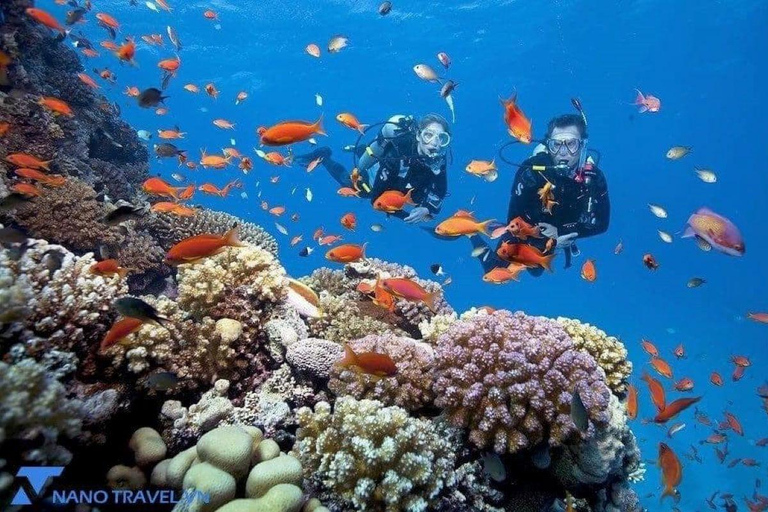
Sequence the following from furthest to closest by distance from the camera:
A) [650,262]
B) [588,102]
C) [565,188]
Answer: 1. [588,102]
2. [565,188]
3. [650,262]

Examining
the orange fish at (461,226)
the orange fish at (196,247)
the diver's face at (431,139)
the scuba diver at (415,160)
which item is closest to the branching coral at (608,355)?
the orange fish at (461,226)

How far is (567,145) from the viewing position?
9.91m

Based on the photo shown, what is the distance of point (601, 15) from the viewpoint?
119 ft

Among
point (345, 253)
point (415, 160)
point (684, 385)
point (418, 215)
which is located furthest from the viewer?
point (415, 160)

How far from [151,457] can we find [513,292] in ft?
281

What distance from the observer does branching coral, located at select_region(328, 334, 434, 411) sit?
13.6ft

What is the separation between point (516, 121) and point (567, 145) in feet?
18.2

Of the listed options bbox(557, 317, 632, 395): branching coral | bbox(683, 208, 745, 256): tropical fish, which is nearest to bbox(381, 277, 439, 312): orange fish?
bbox(557, 317, 632, 395): branching coral

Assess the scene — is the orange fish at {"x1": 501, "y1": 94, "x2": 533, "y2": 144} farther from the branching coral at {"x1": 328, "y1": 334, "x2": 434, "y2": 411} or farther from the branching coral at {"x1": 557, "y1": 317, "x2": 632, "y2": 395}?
the branching coral at {"x1": 328, "y1": 334, "x2": 434, "y2": 411}

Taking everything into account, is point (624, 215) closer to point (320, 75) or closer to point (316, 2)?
point (320, 75)

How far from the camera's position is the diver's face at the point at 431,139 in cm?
1018

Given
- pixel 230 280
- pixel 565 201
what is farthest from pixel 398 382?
pixel 565 201

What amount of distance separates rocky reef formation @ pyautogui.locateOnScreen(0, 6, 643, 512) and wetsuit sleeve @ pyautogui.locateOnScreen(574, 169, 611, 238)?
15.8ft

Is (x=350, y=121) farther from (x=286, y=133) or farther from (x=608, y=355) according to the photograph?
(x=608, y=355)
